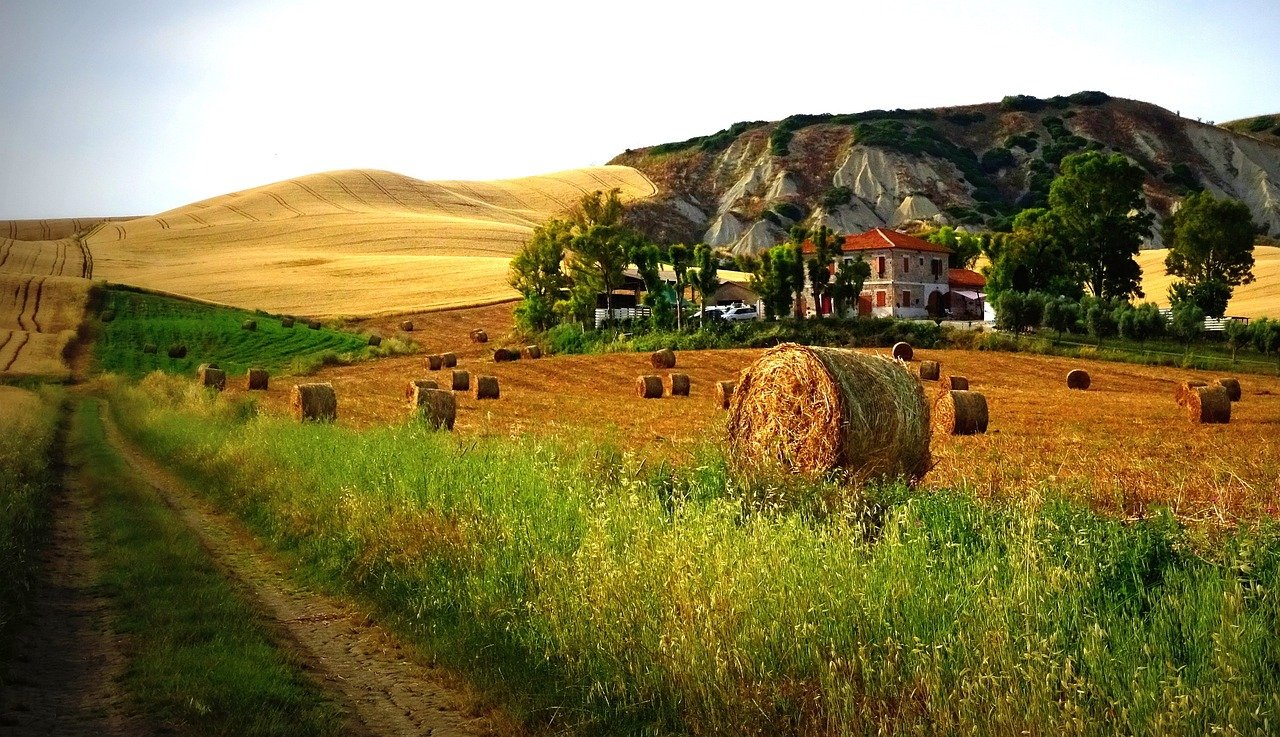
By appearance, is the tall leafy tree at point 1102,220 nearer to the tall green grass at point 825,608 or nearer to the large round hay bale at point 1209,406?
the large round hay bale at point 1209,406

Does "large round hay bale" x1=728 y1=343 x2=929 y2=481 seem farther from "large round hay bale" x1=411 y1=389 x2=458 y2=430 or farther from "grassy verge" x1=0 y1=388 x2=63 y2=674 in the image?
"large round hay bale" x1=411 y1=389 x2=458 y2=430

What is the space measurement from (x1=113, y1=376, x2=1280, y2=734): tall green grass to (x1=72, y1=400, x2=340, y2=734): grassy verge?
3.99 ft

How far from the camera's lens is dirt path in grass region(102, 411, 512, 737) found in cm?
729

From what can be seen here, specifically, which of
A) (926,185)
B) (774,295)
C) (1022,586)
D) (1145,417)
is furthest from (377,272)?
(926,185)

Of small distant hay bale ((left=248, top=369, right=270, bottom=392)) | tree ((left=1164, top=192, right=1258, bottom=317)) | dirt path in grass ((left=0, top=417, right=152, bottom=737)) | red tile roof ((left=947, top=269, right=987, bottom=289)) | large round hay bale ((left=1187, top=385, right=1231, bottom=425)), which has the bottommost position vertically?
small distant hay bale ((left=248, top=369, right=270, bottom=392))

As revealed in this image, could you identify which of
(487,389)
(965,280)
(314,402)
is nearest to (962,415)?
(314,402)

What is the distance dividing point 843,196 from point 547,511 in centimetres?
17131

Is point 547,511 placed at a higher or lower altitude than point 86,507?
higher

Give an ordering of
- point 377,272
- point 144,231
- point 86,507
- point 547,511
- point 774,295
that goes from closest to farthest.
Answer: point 547,511 < point 86,507 < point 774,295 < point 377,272 < point 144,231

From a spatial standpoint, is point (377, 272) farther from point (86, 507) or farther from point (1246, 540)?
point (1246, 540)

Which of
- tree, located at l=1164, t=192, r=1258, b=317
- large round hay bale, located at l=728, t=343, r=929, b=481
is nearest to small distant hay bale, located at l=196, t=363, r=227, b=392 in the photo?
large round hay bale, located at l=728, t=343, r=929, b=481

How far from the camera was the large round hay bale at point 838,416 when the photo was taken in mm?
13156

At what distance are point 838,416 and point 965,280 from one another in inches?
3471

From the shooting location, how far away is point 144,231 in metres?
124
